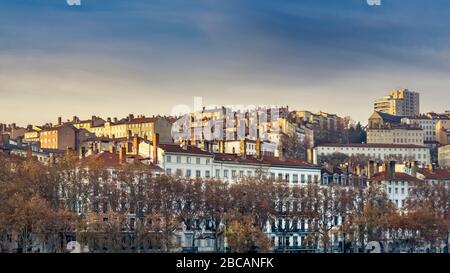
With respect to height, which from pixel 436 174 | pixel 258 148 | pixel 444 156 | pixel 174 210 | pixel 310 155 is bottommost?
pixel 174 210

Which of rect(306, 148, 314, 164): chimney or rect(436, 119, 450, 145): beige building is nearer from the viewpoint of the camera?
rect(436, 119, 450, 145): beige building

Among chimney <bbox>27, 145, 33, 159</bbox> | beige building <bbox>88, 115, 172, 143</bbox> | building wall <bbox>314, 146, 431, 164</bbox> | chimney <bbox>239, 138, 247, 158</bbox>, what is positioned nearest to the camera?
beige building <bbox>88, 115, 172, 143</bbox>

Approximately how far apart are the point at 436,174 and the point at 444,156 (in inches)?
164

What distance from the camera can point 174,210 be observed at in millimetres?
20453

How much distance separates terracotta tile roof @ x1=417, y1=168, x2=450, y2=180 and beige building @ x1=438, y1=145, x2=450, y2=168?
3.92 feet

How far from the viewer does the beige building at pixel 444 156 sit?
15292 mm

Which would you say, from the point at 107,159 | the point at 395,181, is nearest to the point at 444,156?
the point at 395,181

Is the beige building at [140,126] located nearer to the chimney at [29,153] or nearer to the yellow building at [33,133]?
the yellow building at [33,133]

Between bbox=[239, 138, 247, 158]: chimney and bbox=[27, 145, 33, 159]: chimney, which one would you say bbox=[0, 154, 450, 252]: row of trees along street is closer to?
bbox=[27, 145, 33, 159]: chimney

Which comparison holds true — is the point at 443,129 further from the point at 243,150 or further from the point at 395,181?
the point at 395,181

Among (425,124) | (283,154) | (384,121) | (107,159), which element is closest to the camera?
(384,121)

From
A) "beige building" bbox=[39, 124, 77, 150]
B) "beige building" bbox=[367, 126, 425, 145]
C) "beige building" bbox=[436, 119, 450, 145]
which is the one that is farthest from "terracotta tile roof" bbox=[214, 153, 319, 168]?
"beige building" bbox=[436, 119, 450, 145]

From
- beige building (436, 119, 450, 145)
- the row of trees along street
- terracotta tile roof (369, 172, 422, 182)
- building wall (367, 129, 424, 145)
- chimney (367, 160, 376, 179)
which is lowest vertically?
the row of trees along street

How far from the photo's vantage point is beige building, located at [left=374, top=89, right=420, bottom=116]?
7.21 metres
